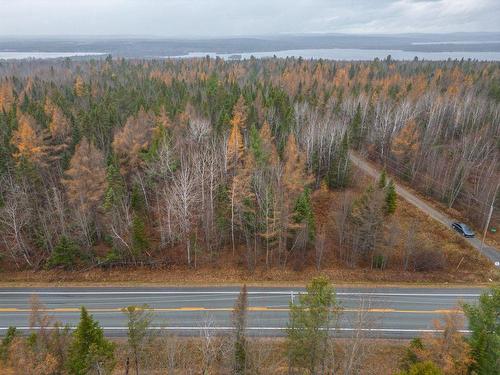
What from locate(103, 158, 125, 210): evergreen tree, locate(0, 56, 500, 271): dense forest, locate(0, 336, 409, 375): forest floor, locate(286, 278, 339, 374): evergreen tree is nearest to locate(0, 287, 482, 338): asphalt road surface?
locate(0, 336, 409, 375): forest floor

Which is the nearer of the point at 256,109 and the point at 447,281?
the point at 447,281

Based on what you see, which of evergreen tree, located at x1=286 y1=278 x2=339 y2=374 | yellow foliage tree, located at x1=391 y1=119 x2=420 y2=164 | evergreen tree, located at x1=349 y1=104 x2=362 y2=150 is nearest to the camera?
evergreen tree, located at x1=286 y1=278 x2=339 y2=374

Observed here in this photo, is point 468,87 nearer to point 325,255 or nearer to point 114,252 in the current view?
point 325,255

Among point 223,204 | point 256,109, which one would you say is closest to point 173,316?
point 223,204

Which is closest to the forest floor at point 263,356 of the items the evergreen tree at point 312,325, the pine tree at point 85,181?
the evergreen tree at point 312,325

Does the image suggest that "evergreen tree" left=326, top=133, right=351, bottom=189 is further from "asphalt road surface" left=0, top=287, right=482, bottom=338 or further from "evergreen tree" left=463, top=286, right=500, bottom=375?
"evergreen tree" left=463, top=286, right=500, bottom=375

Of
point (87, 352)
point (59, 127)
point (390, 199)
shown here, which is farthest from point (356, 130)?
point (87, 352)

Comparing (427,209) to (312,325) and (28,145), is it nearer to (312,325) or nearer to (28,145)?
(312,325)
